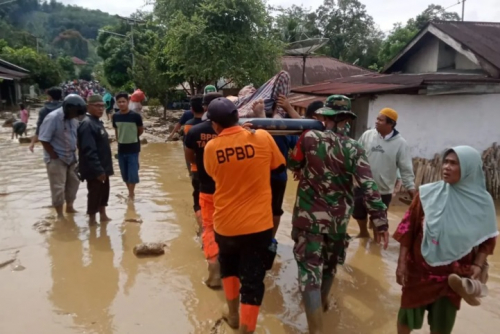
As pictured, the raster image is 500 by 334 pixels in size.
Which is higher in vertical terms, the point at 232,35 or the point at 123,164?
the point at 232,35

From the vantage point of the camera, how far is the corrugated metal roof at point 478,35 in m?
9.43

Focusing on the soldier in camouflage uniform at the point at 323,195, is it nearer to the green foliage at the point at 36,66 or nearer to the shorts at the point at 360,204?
the shorts at the point at 360,204

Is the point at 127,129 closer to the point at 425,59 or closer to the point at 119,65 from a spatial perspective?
the point at 425,59

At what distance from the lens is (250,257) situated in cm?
325

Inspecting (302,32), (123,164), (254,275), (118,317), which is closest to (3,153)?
(123,164)

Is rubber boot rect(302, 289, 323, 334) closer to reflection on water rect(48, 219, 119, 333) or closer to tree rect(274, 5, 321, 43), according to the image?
reflection on water rect(48, 219, 119, 333)

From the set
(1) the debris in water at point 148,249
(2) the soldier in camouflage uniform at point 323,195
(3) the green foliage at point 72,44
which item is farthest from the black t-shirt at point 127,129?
(3) the green foliage at point 72,44

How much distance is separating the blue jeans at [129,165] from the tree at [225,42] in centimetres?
867

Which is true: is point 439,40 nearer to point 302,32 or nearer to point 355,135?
point 355,135

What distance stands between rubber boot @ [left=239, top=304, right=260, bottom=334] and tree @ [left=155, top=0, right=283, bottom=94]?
1260 centimetres

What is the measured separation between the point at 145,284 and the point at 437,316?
2.60 metres

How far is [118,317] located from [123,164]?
3657 mm

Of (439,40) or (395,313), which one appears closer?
(395,313)

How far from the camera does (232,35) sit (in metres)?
15.2
